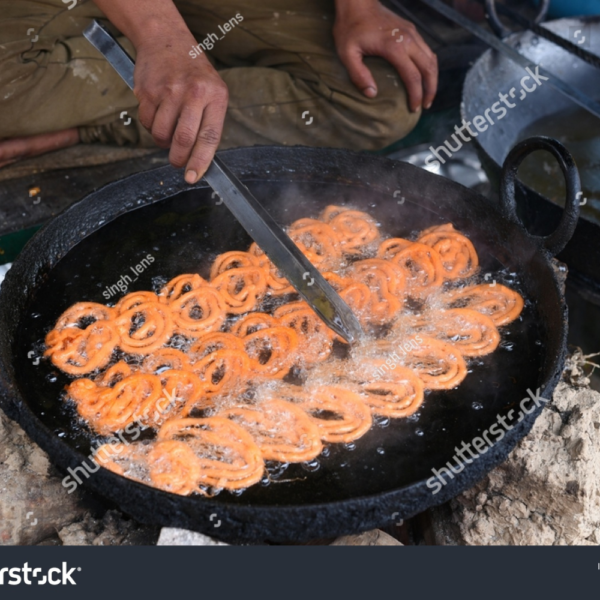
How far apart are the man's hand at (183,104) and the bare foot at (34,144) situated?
180 cm

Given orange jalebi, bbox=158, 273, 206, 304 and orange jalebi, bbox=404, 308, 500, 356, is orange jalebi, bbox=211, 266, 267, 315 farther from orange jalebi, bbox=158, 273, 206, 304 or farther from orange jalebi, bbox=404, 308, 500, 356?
orange jalebi, bbox=404, 308, 500, 356

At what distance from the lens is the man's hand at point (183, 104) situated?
8.85ft

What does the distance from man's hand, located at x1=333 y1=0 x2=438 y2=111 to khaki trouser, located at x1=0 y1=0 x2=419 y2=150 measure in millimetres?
130

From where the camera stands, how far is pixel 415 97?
433 cm

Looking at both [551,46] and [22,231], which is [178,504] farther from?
[551,46]

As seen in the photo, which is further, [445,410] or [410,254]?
[410,254]

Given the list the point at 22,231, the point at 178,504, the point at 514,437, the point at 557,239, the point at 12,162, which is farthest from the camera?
the point at 12,162

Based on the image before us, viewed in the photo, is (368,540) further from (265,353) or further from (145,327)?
(145,327)

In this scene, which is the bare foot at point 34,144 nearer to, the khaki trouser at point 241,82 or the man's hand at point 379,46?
the khaki trouser at point 241,82

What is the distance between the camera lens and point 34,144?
4461 mm

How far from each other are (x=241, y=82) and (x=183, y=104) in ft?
6.47

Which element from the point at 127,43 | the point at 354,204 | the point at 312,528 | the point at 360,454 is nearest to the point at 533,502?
the point at 360,454

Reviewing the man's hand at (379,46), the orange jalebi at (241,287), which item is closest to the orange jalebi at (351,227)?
the orange jalebi at (241,287)

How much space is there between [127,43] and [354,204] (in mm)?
2158
